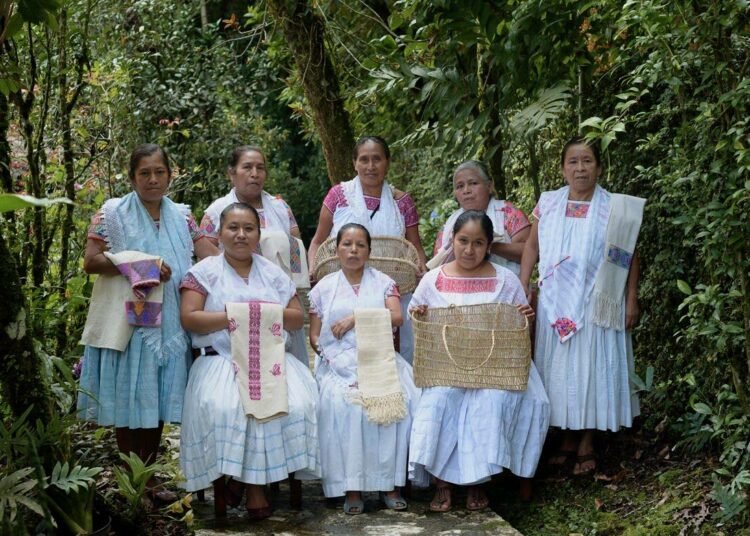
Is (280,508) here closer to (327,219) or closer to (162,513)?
(162,513)

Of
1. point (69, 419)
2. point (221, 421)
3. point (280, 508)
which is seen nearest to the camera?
point (69, 419)

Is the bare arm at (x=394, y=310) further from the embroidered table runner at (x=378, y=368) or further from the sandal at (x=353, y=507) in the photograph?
the sandal at (x=353, y=507)

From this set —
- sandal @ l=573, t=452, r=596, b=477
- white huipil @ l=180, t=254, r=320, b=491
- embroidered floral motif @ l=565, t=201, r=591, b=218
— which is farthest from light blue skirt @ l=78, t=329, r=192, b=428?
embroidered floral motif @ l=565, t=201, r=591, b=218

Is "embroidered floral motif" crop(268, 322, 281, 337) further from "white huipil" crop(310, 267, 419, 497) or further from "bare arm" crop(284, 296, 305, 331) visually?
"white huipil" crop(310, 267, 419, 497)

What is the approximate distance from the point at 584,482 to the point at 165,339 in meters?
2.31

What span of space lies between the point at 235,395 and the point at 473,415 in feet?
3.90

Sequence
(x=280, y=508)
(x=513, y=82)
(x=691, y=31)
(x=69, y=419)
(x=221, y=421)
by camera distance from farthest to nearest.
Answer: (x=513, y=82)
(x=280, y=508)
(x=221, y=421)
(x=691, y=31)
(x=69, y=419)

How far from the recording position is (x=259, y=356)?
471cm

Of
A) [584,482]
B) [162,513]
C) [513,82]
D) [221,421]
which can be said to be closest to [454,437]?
[584,482]

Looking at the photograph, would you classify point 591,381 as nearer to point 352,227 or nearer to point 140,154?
point 352,227

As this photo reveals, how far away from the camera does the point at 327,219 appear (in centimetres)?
569

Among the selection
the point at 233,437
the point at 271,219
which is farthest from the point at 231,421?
the point at 271,219

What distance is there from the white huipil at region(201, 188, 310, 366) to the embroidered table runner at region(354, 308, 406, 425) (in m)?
0.40

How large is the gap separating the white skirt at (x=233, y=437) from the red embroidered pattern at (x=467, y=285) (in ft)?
3.15
